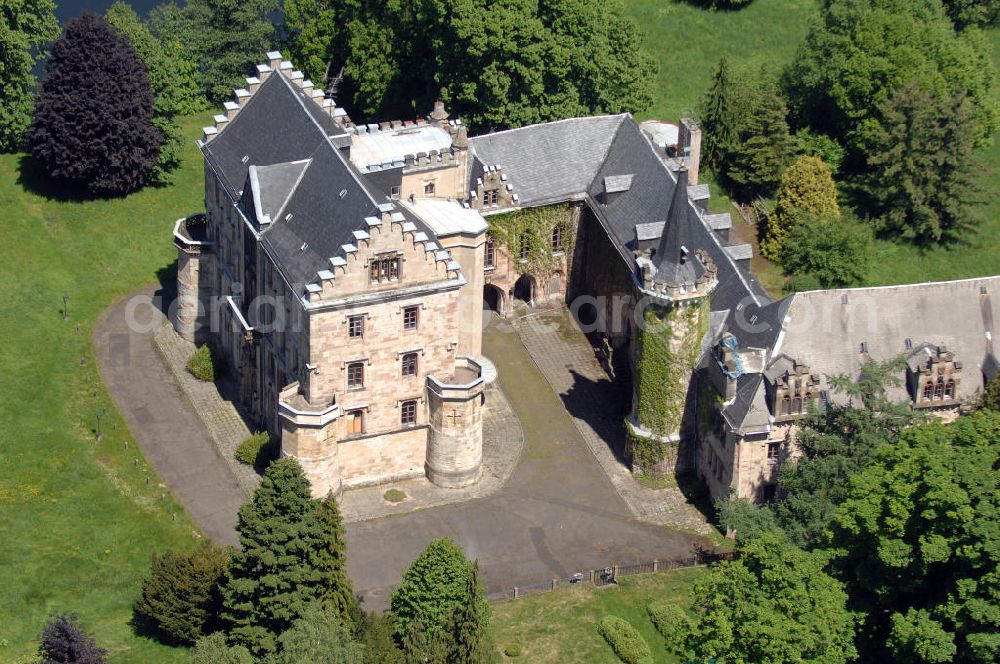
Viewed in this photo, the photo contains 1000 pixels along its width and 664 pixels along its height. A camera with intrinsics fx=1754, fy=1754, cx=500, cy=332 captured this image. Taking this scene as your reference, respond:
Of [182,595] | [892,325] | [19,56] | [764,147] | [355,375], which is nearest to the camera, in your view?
[182,595]

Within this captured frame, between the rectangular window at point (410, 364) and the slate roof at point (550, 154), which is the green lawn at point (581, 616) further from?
the slate roof at point (550, 154)

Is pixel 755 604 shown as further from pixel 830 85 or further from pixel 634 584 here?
pixel 830 85

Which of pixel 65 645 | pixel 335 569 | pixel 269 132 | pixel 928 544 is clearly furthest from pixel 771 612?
pixel 269 132

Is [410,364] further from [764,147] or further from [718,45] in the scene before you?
[718,45]

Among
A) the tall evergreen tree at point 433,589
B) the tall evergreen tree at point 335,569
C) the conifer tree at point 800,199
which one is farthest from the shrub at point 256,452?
the conifer tree at point 800,199

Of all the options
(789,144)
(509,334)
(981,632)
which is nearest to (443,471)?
(509,334)

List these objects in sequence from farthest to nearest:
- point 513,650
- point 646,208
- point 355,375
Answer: point 646,208, point 355,375, point 513,650

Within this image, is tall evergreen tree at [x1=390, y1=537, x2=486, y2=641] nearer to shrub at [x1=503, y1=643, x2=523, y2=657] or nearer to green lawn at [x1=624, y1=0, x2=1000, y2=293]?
shrub at [x1=503, y1=643, x2=523, y2=657]
